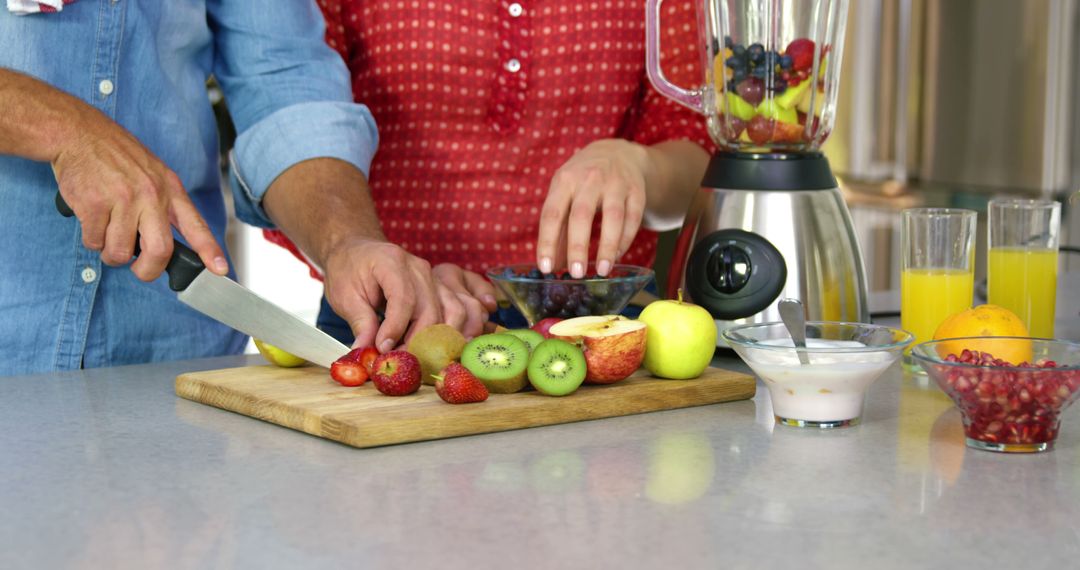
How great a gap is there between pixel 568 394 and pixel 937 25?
2914mm

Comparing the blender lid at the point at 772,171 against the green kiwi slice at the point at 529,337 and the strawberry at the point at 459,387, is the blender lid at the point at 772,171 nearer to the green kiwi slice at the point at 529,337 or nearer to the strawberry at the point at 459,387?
the green kiwi slice at the point at 529,337

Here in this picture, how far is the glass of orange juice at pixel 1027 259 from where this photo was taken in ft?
4.66

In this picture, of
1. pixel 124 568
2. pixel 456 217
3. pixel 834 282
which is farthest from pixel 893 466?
pixel 456 217

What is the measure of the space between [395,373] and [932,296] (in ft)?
2.00

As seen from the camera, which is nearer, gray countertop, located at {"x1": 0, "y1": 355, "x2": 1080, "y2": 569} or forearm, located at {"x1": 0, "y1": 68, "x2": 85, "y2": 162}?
gray countertop, located at {"x1": 0, "y1": 355, "x2": 1080, "y2": 569}

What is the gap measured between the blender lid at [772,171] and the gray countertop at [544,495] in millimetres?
305

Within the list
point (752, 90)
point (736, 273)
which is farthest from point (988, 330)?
point (752, 90)

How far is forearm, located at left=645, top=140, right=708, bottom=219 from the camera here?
163cm

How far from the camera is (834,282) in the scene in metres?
1.43

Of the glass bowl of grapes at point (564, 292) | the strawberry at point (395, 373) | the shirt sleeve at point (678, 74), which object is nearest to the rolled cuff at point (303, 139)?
the glass bowl of grapes at point (564, 292)

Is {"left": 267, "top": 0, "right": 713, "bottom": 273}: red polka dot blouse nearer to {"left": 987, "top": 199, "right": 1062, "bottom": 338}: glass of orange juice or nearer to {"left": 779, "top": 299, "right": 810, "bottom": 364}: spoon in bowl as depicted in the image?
{"left": 987, "top": 199, "right": 1062, "bottom": 338}: glass of orange juice

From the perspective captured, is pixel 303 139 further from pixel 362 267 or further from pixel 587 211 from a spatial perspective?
pixel 587 211

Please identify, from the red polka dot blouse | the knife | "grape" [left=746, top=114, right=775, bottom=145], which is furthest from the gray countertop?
the red polka dot blouse

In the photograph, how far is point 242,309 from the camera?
4.26ft
